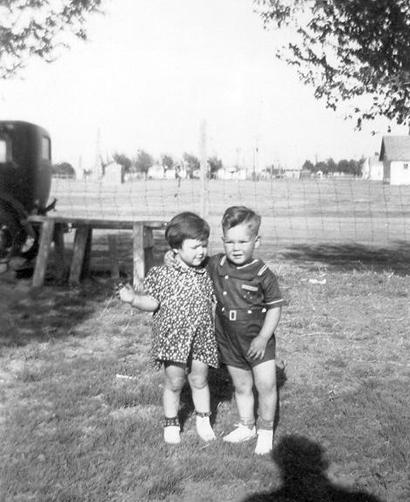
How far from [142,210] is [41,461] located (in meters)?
20.6

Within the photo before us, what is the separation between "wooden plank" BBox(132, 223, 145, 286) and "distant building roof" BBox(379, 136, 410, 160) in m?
63.5

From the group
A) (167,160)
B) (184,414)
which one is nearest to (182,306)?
(184,414)

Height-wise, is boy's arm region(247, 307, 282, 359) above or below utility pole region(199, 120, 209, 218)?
below

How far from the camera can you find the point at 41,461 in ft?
11.3

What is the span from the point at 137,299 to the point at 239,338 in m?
0.60

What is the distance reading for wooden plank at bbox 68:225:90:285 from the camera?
8953 mm

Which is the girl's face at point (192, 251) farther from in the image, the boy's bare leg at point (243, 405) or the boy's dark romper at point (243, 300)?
the boy's bare leg at point (243, 405)

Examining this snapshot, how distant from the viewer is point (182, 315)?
3.66 metres

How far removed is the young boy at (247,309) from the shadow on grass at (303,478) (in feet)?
0.45

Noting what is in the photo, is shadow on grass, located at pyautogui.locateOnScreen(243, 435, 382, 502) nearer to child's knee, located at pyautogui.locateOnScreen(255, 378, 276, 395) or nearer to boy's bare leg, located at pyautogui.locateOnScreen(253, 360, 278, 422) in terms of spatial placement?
boy's bare leg, located at pyautogui.locateOnScreen(253, 360, 278, 422)

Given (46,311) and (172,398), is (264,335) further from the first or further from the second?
(46,311)

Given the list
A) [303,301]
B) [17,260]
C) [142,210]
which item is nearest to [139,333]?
[303,301]

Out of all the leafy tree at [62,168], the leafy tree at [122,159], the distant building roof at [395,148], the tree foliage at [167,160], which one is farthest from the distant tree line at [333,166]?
the leafy tree at [62,168]

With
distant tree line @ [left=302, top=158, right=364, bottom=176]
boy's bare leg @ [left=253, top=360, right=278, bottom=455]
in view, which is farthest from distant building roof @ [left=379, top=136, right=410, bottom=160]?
boy's bare leg @ [left=253, top=360, right=278, bottom=455]
